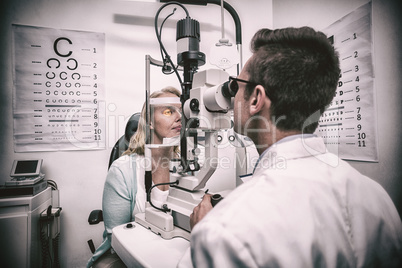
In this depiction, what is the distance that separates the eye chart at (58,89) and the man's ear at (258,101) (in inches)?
48.8

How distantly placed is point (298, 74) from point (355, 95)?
2.18 feet

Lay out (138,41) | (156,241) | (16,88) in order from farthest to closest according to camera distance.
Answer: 1. (138,41)
2. (16,88)
3. (156,241)

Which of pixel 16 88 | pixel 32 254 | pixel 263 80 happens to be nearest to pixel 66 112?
pixel 16 88

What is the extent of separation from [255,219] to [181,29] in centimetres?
83

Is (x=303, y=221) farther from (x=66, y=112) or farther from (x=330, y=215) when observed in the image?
(x=66, y=112)

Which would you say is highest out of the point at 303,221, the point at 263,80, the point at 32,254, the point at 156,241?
the point at 263,80

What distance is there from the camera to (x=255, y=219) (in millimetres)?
393

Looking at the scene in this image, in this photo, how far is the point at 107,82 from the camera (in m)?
1.55

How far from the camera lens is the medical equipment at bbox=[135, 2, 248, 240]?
0.77 meters

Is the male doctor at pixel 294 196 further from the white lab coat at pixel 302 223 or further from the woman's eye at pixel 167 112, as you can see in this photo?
the woman's eye at pixel 167 112

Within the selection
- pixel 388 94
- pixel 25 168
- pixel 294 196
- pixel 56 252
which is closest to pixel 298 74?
pixel 294 196

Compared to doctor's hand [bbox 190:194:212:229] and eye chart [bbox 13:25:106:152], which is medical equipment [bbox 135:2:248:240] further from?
eye chart [bbox 13:25:106:152]

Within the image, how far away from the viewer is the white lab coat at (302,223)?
1.24 feet

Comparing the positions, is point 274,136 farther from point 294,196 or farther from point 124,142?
point 124,142
